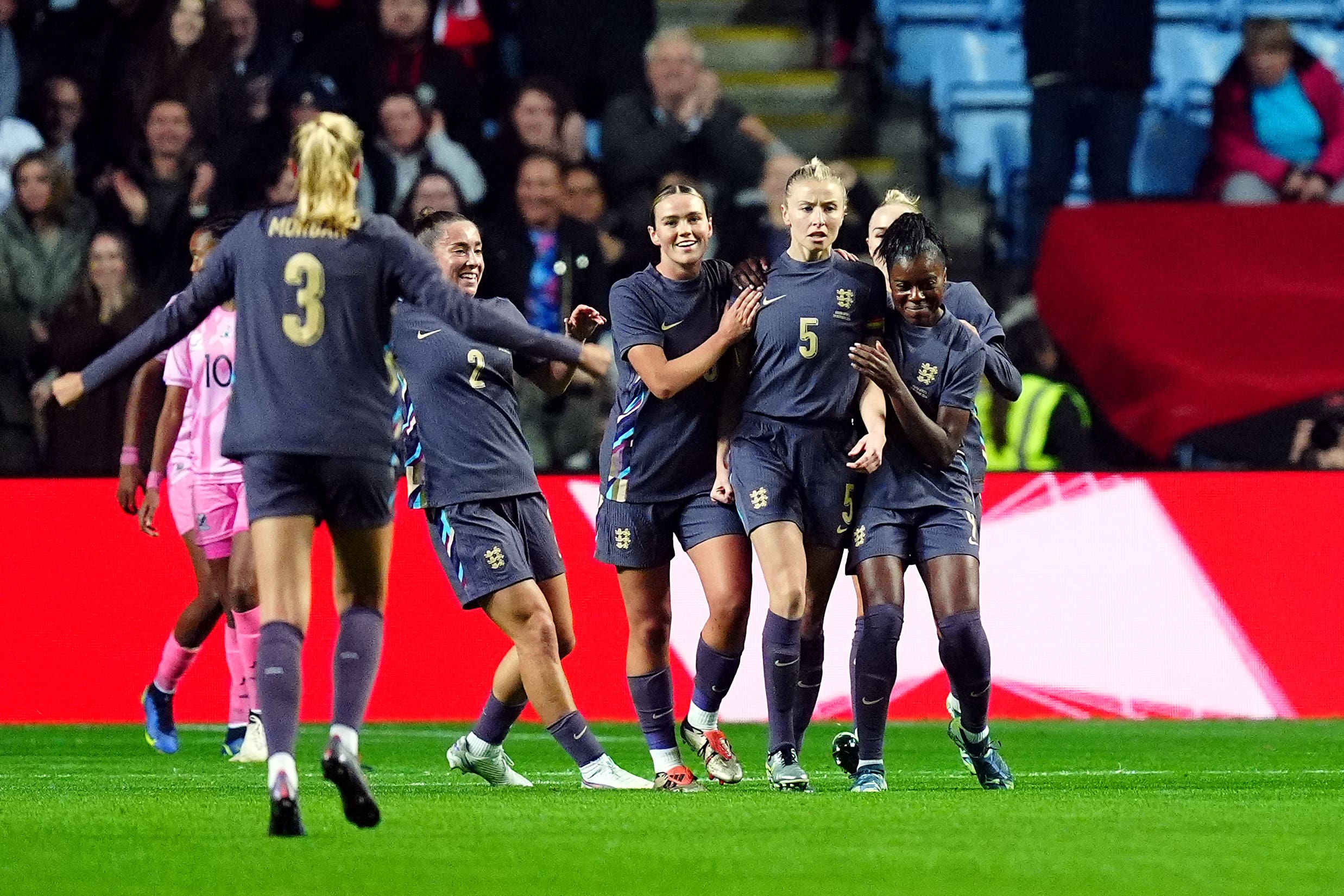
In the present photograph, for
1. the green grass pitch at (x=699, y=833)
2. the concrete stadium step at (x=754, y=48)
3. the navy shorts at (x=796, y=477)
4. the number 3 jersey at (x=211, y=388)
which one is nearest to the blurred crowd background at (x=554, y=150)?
the concrete stadium step at (x=754, y=48)

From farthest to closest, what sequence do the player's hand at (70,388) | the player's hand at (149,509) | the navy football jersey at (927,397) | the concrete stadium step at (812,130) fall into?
1. the concrete stadium step at (812,130)
2. the player's hand at (149,509)
3. the navy football jersey at (927,397)
4. the player's hand at (70,388)

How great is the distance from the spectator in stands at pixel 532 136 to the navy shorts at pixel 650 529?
19.1ft

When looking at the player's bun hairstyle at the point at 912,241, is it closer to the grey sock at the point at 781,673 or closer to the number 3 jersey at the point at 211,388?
the grey sock at the point at 781,673

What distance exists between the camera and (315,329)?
5410mm

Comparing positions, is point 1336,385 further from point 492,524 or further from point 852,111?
point 492,524

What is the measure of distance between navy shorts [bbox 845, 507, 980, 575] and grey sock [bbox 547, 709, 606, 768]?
3.46ft

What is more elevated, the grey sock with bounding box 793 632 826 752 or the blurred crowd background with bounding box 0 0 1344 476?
the blurred crowd background with bounding box 0 0 1344 476

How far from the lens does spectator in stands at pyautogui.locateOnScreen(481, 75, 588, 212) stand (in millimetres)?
12617

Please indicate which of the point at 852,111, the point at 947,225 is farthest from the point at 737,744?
the point at 852,111

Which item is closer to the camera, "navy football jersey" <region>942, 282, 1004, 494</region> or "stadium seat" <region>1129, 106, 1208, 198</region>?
"navy football jersey" <region>942, 282, 1004, 494</region>

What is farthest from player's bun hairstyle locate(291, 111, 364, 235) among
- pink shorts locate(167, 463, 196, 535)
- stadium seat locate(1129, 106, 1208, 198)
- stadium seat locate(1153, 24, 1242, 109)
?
stadium seat locate(1153, 24, 1242, 109)

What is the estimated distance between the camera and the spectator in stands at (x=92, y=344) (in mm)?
11422

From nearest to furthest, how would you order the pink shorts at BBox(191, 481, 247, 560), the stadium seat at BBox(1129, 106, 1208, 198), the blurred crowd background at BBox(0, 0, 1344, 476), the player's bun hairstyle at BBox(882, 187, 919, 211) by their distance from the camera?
the player's bun hairstyle at BBox(882, 187, 919, 211) < the pink shorts at BBox(191, 481, 247, 560) < the blurred crowd background at BBox(0, 0, 1344, 476) < the stadium seat at BBox(1129, 106, 1208, 198)

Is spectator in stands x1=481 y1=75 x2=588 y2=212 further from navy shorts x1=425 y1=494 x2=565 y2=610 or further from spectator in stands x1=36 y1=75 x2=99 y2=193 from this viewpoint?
navy shorts x1=425 y1=494 x2=565 y2=610
